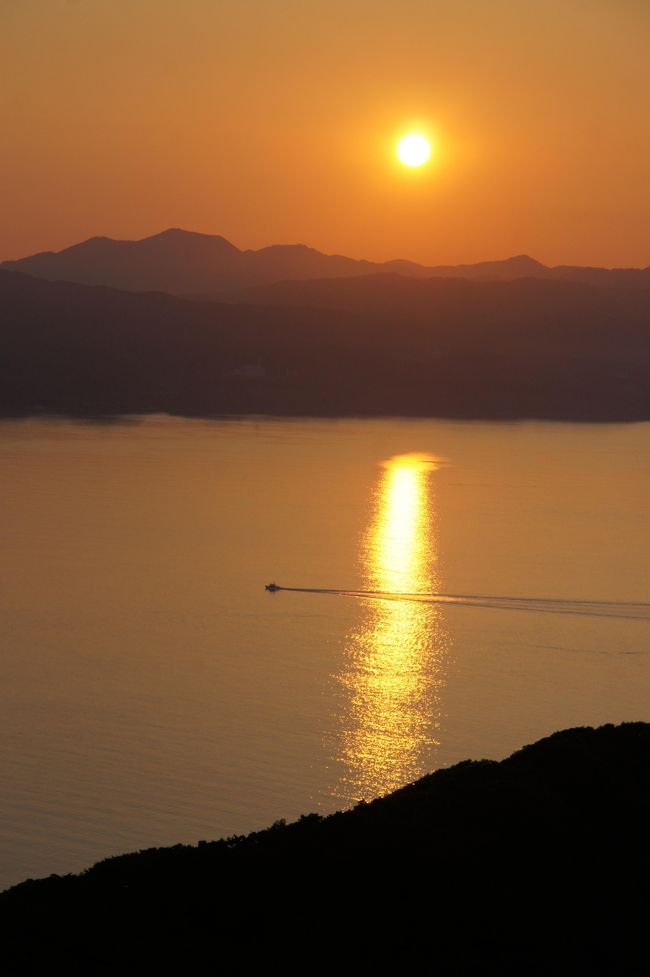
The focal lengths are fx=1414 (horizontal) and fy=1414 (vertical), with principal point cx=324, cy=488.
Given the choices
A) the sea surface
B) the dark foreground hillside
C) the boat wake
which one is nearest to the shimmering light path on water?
the sea surface

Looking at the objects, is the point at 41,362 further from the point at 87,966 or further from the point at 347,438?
the point at 87,966

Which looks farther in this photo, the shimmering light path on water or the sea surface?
the shimmering light path on water

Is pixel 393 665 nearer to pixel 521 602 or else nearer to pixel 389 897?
pixel 521 602

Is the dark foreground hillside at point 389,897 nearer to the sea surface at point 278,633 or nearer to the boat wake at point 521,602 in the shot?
the sea surface at point 278,633

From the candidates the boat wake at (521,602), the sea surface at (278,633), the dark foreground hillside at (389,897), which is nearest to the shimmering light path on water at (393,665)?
the sea surface at (278,633)

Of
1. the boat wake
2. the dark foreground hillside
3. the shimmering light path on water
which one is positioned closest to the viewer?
the dark foreground hillside

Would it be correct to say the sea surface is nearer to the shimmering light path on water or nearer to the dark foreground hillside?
the shimmering light path on water
